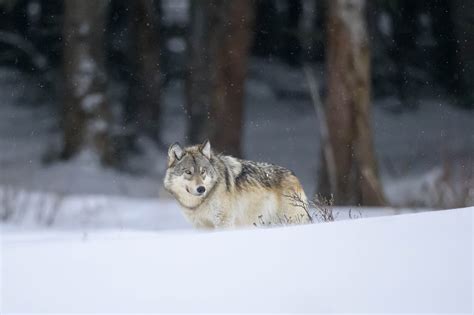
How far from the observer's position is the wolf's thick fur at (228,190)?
7.53 meters

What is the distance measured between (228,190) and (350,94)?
124 inches

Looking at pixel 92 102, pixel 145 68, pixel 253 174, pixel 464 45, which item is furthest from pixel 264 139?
pixel 253 174

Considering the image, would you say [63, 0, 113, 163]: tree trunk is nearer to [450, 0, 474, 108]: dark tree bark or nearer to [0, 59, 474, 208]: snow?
[0, 59, 474, 208]: snow

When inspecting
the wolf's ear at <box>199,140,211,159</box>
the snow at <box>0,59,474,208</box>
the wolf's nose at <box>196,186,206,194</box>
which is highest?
Answer: the wolf's ear at <box>199,140,211,159</box>

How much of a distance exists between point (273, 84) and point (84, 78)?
210 cm

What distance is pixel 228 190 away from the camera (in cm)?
762

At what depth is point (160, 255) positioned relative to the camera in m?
6.00

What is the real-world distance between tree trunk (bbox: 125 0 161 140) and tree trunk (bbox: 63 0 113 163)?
0.35m

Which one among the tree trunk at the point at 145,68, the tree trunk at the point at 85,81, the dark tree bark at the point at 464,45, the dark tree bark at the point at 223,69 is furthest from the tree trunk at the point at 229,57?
the dark tree bark at the point at 464,45

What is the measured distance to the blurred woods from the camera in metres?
10.3

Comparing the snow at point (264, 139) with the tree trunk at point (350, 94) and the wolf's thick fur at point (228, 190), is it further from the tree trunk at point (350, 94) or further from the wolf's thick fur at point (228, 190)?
the wolf's thick fur at point (228, 190)

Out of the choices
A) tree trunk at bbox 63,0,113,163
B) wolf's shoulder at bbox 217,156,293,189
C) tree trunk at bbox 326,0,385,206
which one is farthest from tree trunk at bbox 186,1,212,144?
wolf's shoulder at bbox 217,156,293,189

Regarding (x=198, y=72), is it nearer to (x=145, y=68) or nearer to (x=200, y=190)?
(x=145, y=68)

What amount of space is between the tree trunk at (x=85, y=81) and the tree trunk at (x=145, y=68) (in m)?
0.35
